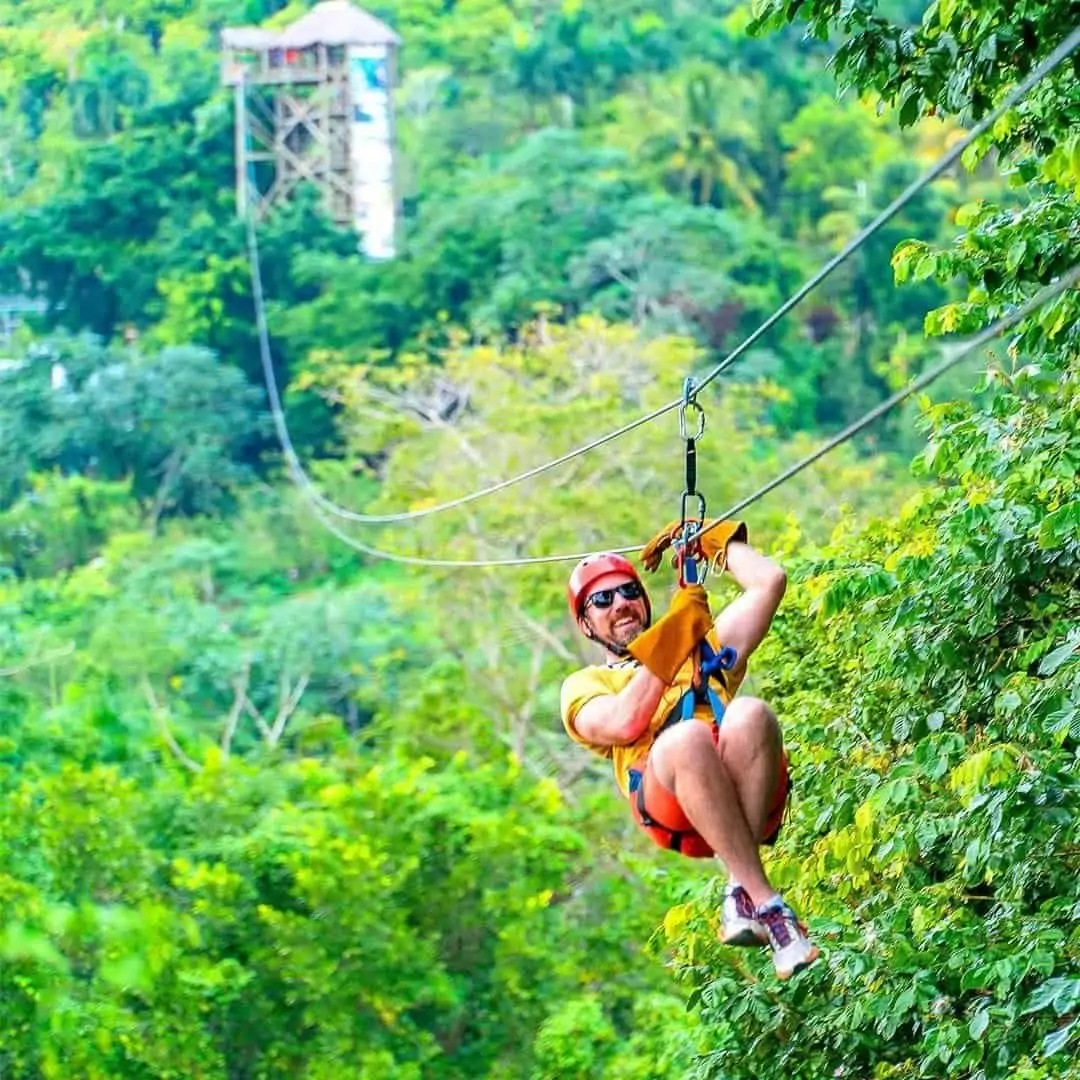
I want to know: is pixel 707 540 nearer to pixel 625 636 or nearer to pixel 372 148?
pixel 625 636

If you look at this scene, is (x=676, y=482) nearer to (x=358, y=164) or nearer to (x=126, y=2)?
(x=358, y=164)

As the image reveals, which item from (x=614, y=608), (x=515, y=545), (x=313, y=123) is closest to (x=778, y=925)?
(x=614, y=608)

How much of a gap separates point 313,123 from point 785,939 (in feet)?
129

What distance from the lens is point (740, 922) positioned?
418 cm

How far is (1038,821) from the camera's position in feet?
16.0

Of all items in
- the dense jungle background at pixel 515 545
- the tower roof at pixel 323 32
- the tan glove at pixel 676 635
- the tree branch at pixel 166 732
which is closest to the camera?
the tan glove at pixel 676 635

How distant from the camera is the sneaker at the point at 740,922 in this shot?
13.7 ft

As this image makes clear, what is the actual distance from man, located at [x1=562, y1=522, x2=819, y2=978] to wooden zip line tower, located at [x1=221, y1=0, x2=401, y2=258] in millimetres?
37908

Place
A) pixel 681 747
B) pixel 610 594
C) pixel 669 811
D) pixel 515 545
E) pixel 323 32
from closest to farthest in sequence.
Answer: pixel 681 747, pixel 669 811, pixel 610 594, pixel 515 545, pixel 323 32

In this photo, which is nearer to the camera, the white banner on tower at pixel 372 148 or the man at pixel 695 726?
the man at pixel 695 726

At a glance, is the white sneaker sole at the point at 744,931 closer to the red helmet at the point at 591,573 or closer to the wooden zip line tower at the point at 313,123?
the red helmet at the point at 591,573

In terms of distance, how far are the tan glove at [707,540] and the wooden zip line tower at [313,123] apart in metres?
37.8

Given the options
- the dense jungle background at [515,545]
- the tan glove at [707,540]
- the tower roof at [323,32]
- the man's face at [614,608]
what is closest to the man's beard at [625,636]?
the man's face at [614,608]

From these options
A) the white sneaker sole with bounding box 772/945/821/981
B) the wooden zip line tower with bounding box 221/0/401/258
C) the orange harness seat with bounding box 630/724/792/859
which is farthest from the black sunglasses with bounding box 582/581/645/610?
the wooden zip line tower with bounding box 221/0/401/258
